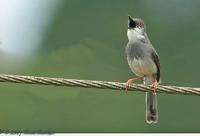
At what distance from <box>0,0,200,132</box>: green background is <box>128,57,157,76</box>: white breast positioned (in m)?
3.61

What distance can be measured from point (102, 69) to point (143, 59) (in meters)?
11.3

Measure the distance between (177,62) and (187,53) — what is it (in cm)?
89

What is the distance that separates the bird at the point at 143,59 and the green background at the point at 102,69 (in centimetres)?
348

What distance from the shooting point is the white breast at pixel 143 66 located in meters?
11.7

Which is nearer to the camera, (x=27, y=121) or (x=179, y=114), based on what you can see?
(x=27, y=121)

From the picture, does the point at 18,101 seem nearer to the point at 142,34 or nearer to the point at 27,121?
the point at 27,121

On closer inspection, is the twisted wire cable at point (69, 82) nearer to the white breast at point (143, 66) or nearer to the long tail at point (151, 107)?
the white breast at point (143, 66)

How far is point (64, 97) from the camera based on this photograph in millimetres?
20344

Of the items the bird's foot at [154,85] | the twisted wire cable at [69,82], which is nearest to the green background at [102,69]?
the bird's foot at [154,85]

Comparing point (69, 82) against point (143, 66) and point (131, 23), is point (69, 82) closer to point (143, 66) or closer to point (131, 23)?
point (143, 66)

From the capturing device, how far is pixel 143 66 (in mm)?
11695

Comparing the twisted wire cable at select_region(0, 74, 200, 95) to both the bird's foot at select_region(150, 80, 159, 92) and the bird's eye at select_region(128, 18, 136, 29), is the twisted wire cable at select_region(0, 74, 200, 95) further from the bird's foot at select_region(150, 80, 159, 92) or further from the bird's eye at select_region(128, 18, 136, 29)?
the bird's eye at select_region(128, 18, 136, 29)

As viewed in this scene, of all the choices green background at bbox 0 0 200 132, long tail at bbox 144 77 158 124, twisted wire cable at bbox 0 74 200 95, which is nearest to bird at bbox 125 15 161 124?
long tail at bbox 144 77 158 124

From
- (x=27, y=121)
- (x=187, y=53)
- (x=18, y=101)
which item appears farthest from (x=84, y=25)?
(x=27, y=121)
